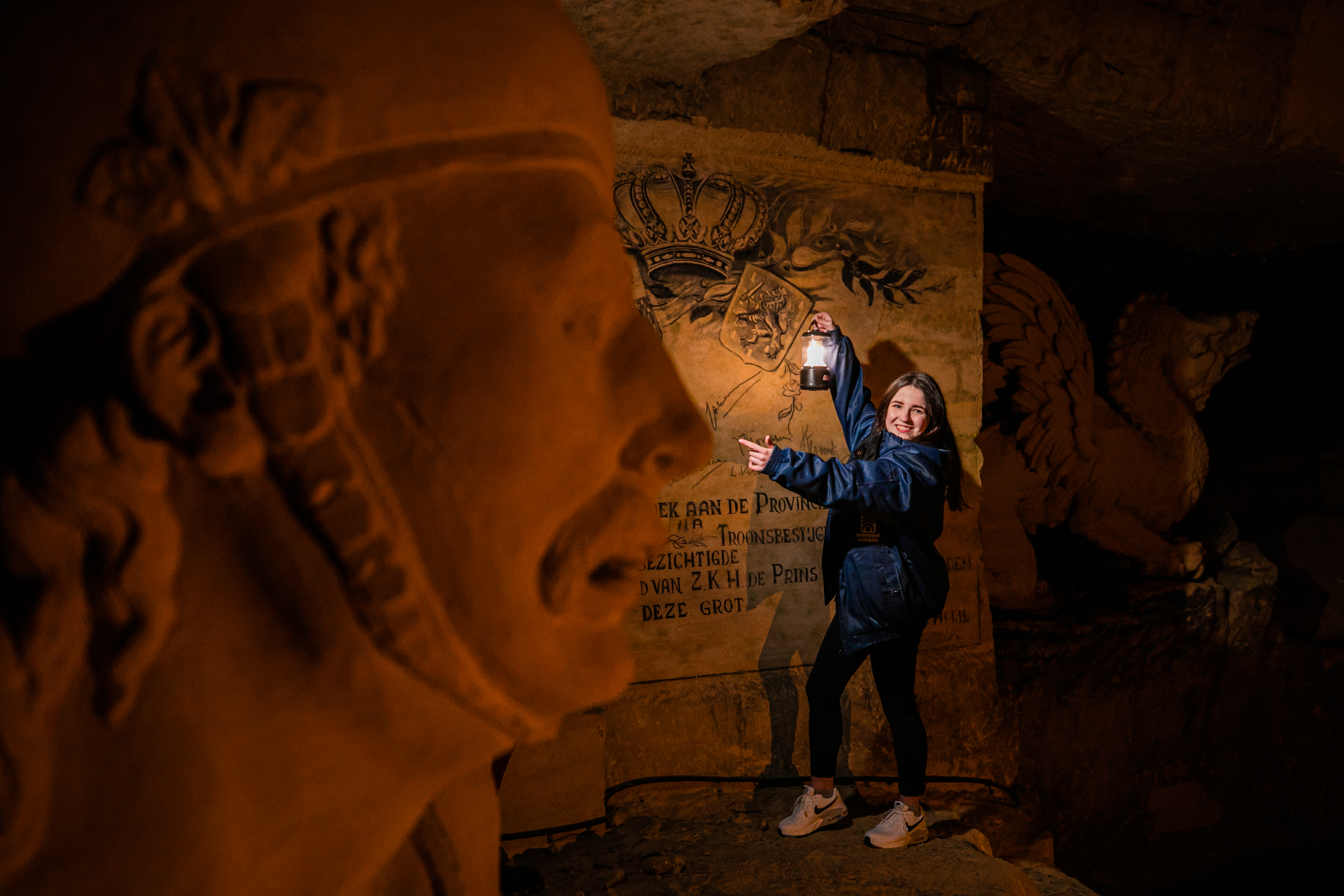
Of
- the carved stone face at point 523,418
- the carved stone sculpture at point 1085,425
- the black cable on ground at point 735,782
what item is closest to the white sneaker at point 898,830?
the black cable on ground at point 735,782

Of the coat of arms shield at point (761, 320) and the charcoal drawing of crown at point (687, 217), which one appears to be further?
the coat of arms shield at point (761, 320)

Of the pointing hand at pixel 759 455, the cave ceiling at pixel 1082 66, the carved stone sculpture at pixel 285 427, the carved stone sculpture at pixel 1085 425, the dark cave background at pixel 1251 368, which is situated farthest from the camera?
the dark cave background at pixel 1251 368

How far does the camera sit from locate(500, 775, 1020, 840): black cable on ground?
2.75m

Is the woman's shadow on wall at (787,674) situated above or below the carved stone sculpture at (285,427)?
below

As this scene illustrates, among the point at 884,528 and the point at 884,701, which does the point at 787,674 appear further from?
the point at 884,528

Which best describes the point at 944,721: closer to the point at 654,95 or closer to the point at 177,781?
the point at 654,95

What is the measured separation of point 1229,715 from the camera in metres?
4.73

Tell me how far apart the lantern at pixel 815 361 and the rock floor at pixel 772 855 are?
1573 mm

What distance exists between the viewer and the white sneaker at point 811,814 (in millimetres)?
2760

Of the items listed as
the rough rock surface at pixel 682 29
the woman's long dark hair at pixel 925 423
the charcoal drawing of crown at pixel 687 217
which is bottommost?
the woman's long dark hair at pixel 925 423

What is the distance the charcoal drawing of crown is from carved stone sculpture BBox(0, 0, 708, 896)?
7.38 feet

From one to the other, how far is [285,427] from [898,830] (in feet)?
8.85
